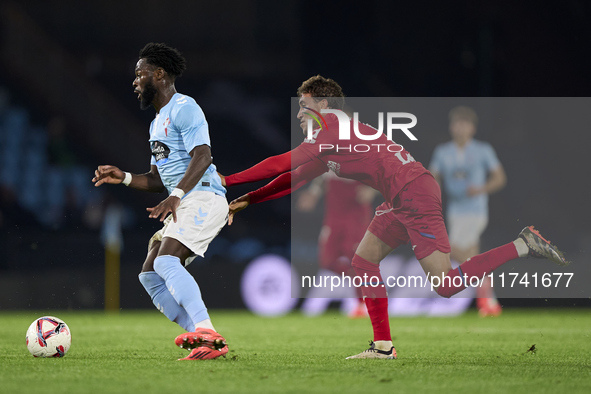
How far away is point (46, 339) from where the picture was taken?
4.87 m

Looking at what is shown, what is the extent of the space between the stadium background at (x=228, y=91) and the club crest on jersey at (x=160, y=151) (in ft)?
19.1

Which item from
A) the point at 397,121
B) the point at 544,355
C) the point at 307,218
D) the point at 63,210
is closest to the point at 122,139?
the point at 63,210

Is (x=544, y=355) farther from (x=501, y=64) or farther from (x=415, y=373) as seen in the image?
(x=501, y=64)

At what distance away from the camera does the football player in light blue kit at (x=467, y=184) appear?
29.2 ft

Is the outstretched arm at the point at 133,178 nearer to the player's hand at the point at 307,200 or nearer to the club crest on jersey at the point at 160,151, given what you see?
the club crest on jersey at the point at 160,151

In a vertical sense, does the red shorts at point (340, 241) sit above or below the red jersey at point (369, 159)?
below

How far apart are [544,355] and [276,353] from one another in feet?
5.95

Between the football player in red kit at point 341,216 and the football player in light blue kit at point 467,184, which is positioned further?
the football player in red kit at point 341,216

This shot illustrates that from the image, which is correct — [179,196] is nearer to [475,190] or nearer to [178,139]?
[178,139]

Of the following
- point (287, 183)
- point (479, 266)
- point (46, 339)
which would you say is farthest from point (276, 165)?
point (46, 339)

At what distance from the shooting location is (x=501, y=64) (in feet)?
45.0

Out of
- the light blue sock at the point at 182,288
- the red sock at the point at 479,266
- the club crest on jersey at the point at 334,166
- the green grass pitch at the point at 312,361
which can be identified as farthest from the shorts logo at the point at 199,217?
the red sock at the point at 479,266

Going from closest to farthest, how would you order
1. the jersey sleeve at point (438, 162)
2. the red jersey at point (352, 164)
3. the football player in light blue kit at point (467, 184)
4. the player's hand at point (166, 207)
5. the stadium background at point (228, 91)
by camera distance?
the player's hand at point (166, 207), the red jersey at point (352, 164), the football player in light blue kit at point (467, 184), the jersey sleeve at point (438, 162), the stadium background at point (228, 91)

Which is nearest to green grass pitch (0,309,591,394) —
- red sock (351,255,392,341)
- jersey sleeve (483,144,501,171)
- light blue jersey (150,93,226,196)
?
red sock (351,255,392,341)
